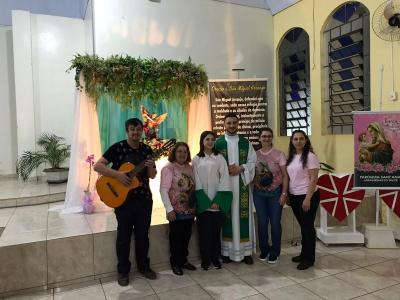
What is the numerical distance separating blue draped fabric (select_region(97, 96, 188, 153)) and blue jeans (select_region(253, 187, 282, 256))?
5.51ft

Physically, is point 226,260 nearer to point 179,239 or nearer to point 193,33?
point 179,239

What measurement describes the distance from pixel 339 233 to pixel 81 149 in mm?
3251

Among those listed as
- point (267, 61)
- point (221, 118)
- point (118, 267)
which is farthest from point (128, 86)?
point (267, 61)

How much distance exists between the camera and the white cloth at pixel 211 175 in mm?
3061

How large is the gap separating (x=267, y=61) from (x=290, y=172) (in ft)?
10.9

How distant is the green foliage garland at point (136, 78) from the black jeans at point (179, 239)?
6.25 ft

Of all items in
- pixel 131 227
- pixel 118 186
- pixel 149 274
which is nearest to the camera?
pixel 118 186

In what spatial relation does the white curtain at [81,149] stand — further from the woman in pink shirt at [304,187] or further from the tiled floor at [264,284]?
the woman in pink shirt at [304,187]

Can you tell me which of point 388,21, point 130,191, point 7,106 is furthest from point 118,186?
point 7,106

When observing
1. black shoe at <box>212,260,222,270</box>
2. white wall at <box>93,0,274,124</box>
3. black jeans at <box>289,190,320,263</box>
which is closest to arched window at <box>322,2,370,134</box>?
white wall at <box>93,0,274,124</box>

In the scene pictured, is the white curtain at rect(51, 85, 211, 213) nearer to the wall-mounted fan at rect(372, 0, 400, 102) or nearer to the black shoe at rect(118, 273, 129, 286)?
the black shoe at rect(118, 273, 129, 286)

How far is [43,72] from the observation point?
6.62m

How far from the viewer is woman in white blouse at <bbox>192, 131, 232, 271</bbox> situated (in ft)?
9.98

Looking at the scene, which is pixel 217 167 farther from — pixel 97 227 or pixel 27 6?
pixel 27 6
